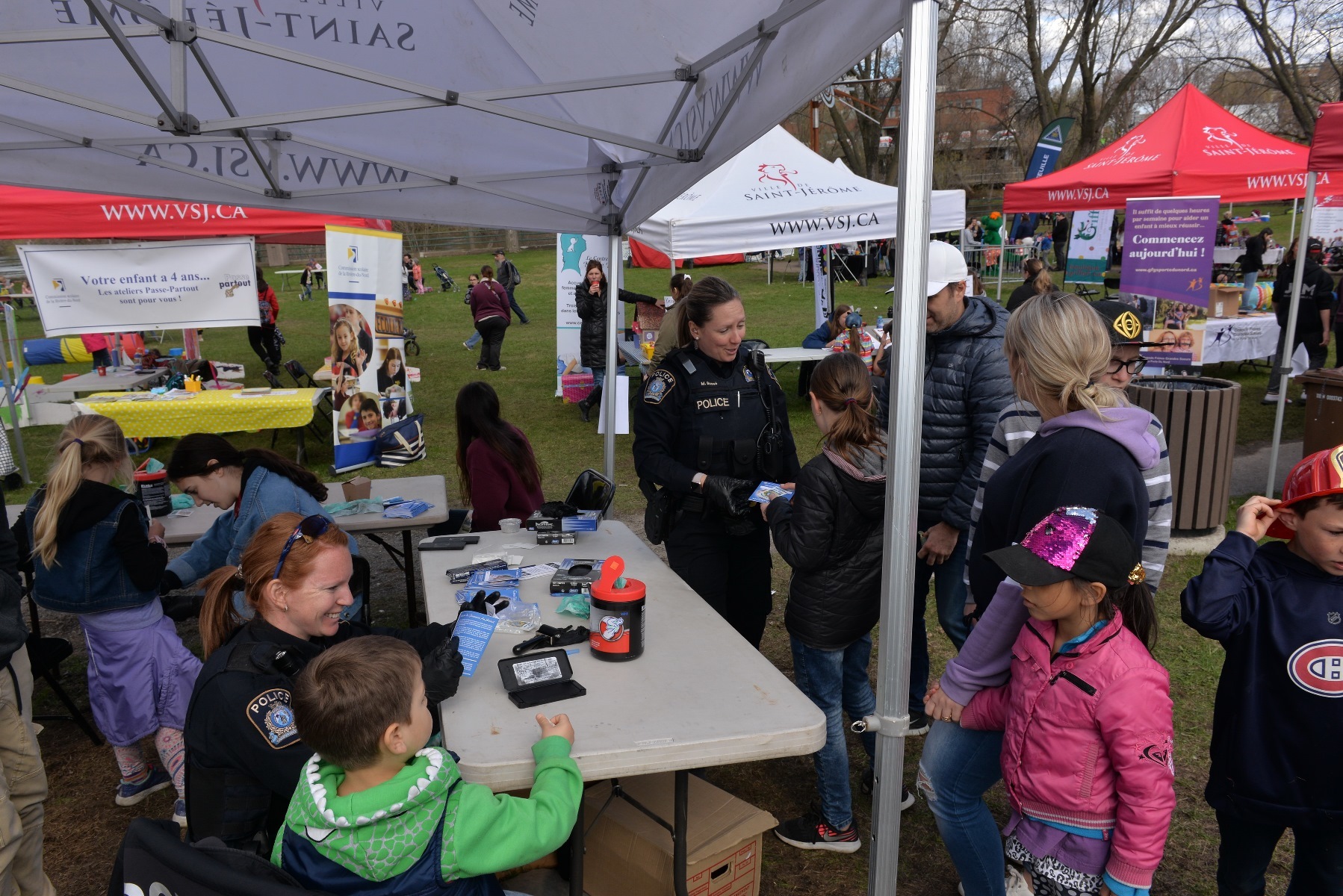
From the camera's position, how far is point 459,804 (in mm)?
1649

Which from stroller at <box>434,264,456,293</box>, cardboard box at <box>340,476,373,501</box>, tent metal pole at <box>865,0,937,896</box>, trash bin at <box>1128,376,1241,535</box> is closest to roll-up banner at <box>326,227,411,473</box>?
cardboard box at <box>340,476,373,501</box>

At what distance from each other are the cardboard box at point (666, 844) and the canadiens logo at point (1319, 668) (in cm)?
140

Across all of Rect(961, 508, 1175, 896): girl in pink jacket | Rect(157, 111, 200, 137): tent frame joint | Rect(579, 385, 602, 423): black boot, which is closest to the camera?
Rect(961, 508, 1175, 896): girl in pink jacket

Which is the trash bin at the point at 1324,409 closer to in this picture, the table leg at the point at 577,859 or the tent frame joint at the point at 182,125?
the table leg at the point at 577,859

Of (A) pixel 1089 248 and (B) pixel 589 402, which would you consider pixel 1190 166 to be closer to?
(B) pixel 589 402

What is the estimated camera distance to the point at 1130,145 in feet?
28.6

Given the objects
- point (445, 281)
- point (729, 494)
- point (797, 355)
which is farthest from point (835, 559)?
point (445, 281)

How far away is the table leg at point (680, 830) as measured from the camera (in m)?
2.24

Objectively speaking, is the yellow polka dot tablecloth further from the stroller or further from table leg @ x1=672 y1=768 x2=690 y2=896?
the stroller

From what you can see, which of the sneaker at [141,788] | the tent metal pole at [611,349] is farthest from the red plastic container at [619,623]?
the sneaker at [141,788]

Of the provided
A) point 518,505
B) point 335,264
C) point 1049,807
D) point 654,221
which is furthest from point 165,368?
point 1049,807

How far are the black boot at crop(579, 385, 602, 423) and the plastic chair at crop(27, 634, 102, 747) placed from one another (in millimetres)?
6377

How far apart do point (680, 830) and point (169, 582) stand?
2448 mm

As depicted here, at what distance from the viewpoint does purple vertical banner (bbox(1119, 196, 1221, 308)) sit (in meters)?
7.73
